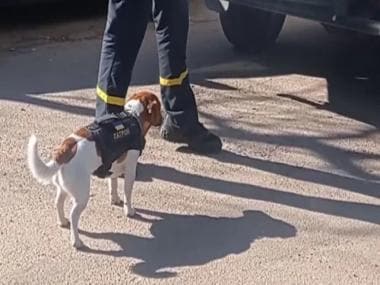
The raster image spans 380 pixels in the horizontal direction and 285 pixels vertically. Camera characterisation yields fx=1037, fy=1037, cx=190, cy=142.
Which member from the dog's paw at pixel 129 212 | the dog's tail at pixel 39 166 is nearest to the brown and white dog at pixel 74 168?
the dog's tail at pixel 39 166

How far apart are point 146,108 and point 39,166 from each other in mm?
766

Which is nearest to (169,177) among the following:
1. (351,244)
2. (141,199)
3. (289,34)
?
(141,199)

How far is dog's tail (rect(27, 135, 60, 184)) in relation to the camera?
166 inches

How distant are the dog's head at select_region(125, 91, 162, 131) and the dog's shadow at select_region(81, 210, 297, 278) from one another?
425 millimetres

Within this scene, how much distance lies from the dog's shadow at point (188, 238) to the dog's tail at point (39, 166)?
1.24 ft

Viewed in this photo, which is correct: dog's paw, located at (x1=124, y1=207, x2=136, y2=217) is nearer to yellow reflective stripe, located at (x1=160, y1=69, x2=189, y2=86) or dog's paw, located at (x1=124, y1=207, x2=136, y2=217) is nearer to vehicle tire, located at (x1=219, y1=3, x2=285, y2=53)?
yellow reflective stripe, located at (x1=160, y1=69, x2=189, y2=86)

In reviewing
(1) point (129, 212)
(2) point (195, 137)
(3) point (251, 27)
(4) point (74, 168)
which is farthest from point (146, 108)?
(3) point (251, 27)

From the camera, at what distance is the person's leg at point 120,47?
5039 millimetres

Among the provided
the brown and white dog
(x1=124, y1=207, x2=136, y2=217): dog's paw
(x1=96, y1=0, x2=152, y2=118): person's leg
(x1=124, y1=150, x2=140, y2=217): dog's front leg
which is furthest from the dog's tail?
(x1=96, y1=0, x2=152, y2=118): person's leg

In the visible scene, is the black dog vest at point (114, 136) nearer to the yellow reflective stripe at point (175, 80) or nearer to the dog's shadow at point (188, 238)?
the dog's shadow at point (188, 238)

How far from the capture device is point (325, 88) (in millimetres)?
6941

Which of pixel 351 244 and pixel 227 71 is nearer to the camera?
pixel 351 244

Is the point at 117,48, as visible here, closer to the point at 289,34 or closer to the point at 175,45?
the point at 175,45

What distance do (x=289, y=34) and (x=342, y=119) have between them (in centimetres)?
226
